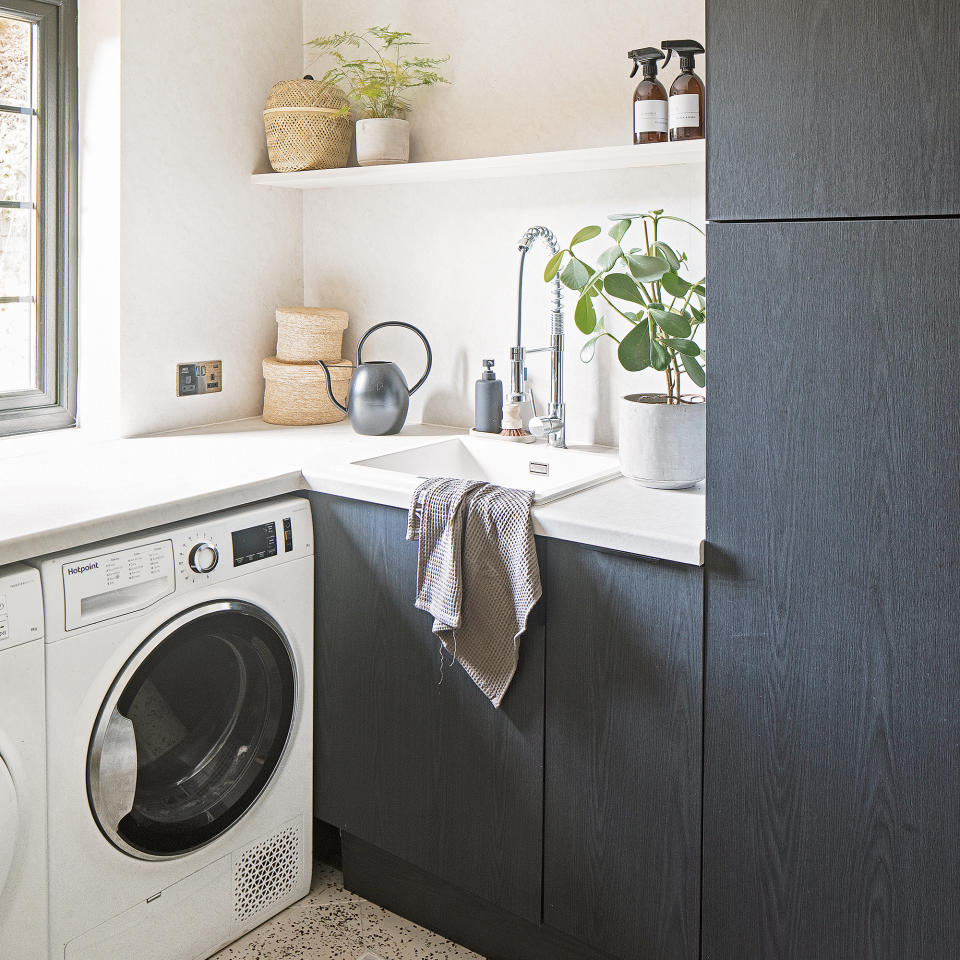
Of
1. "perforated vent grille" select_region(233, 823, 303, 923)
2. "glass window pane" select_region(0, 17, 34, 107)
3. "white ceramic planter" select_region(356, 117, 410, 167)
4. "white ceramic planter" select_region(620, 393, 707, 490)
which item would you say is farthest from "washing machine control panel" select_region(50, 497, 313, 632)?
"glass window pane" select_region(0, 17, 34, 107)

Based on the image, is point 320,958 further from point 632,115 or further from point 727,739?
point 632,115

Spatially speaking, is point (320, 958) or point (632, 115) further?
point (632, 115)

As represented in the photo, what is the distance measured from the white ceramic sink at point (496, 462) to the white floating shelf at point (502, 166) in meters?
0.64

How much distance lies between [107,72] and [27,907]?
1.84 meters

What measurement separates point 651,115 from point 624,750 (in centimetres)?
124

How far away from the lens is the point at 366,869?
2.08 m

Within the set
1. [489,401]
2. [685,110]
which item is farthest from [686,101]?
[489,401]

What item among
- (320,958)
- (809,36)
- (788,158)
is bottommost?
(320,958)

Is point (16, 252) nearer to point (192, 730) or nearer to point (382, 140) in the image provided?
point (382, 140)

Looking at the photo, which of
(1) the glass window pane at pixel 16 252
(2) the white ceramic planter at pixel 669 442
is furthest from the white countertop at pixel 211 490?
(1) the glass window pane at pixel 16 252

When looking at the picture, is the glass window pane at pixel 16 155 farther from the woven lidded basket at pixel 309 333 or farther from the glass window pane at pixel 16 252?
the woven lidded basket at pixel 309 333

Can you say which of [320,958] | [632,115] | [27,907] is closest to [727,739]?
[320,958]

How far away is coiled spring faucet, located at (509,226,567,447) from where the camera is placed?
2.23 m

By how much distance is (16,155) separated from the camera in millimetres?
2326
